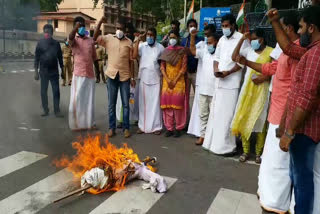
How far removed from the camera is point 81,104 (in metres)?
6.29

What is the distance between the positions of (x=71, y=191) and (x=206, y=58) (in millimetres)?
3080

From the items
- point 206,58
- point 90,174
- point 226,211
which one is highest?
point 206,58

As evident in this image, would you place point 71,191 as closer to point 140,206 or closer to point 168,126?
point 140,206

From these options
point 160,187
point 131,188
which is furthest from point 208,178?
point 131,188

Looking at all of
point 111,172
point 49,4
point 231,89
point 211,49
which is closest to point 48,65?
point 211,49

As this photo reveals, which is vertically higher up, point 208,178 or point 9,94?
point 9,94

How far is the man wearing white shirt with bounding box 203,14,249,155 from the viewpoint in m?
4.91

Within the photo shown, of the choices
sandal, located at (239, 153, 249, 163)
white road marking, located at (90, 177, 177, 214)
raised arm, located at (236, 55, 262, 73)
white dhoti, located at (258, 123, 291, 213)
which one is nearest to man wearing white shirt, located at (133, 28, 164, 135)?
sandal, located at (239, 153, 249, 163)

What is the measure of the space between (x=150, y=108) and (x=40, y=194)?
3159mm

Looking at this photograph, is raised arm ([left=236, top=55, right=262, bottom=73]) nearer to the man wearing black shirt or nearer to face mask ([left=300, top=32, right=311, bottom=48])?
face mask ([left=300, top=32, right=311, bottom=48])

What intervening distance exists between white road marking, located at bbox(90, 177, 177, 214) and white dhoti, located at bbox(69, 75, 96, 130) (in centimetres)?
276

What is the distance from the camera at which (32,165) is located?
14.5 ft

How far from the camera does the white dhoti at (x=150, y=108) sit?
6.32m

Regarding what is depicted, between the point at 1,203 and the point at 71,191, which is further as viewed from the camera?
the point at 71,191
